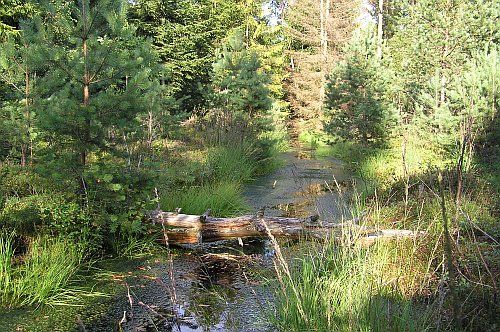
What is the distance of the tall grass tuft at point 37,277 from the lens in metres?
3.59


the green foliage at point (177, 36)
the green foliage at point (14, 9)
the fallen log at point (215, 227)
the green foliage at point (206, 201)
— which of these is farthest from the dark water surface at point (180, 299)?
the green foliage at point (177, 36)

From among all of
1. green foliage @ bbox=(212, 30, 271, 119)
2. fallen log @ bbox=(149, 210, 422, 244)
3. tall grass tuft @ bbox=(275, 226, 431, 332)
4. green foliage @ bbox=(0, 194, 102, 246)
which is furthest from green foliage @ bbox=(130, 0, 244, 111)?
tall grass tuft @ bbox=(275, 226, 431, 332)

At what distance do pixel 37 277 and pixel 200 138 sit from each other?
7925 mm

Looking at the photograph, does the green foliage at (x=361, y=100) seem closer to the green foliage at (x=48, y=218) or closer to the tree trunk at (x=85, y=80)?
the tree trunk at (x=85, y=80)

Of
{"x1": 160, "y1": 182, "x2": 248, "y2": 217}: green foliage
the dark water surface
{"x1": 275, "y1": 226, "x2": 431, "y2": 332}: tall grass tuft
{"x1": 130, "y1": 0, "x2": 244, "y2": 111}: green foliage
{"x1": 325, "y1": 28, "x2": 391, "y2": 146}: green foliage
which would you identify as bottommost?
the dark water surface

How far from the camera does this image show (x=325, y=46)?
87.6 feet

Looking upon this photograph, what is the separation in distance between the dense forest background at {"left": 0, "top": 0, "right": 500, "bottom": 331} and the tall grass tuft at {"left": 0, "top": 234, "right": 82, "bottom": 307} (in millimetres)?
18

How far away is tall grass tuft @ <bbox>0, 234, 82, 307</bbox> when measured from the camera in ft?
11.8

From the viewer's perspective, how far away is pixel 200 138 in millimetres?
11438

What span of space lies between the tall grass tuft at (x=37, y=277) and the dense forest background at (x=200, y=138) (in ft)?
0.06

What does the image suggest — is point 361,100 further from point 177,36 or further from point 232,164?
point 177,36

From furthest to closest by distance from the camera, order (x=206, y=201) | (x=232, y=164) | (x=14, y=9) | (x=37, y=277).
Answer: (x=14, y=9)
(x=232, y=164)
(x=206, y=201)
(x=37, y=277)

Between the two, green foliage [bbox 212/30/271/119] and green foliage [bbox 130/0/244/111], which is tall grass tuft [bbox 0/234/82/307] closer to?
green foliage [bbox 212/30/271/119]

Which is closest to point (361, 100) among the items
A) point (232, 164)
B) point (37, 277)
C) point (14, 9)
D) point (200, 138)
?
point (200, 138)
